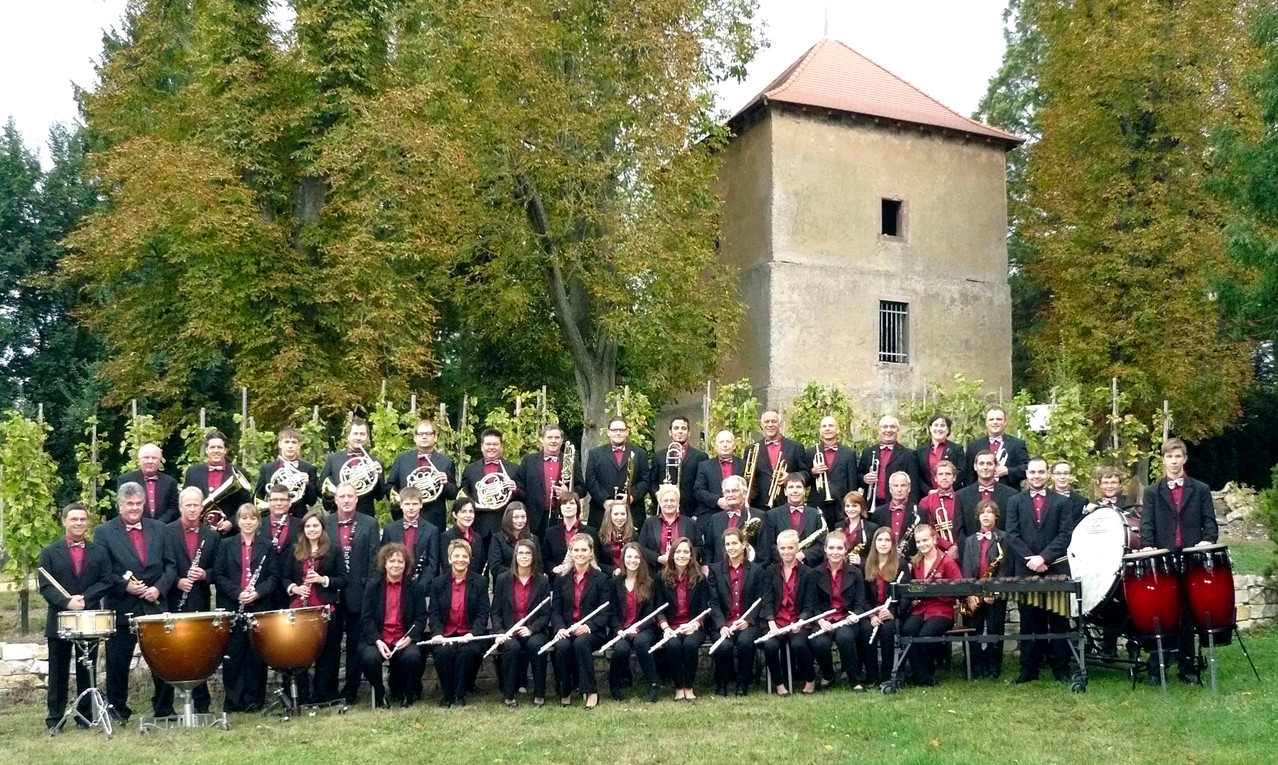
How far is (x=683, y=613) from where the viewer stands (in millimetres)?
9367

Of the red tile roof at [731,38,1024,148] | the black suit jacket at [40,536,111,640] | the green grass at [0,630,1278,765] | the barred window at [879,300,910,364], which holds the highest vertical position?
the red tile roof at [731,38,1024,148]

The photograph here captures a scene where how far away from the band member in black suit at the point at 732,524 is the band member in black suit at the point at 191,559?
132 inches

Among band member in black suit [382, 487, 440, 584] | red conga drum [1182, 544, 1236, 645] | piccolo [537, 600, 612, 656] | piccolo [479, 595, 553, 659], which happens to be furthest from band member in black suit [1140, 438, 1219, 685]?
band member in black suit [382, 487, 440, 584]

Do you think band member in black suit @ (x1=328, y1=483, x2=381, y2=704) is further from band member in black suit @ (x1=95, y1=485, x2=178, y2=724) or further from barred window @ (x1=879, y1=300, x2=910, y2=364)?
barred window @ (x1=879, y1=300, x2=910, y2=364)

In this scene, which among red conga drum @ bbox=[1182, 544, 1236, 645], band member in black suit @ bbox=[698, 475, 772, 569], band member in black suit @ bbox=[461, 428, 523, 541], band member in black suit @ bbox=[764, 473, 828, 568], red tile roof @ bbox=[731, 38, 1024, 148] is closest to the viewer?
red conga drum @ bbox=[1182, 544, 1236, 645]

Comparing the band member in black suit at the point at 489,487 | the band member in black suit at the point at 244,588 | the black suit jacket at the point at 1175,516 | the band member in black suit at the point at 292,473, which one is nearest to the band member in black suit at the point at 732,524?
the band member in black suit at the point at 489,487

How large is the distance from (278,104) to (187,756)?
15285mm

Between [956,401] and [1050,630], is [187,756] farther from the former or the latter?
[956,401]

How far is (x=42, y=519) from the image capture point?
11.4 m

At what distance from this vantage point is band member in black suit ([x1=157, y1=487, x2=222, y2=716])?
29.0ft

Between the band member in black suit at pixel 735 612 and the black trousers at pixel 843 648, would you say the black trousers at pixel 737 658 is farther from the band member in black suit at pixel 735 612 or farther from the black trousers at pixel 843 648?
the black trousers at pixel 843 648

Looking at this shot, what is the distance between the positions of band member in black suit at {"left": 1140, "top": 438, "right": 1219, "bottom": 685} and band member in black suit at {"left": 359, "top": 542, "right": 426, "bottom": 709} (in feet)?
16.1

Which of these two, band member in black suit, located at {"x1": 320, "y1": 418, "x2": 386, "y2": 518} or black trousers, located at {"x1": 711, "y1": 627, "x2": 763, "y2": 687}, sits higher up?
band member in black suit, located at {"x1": 320, "y1": 418, "x2": 386, "y2": 518}

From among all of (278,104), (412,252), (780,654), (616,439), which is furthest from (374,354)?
(780,654)
